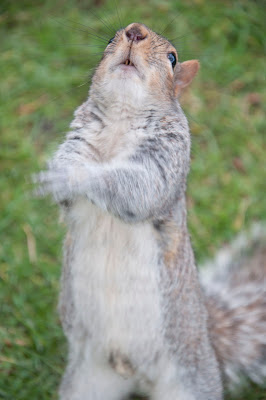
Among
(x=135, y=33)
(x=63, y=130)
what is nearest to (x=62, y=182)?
(x=135, y=33)

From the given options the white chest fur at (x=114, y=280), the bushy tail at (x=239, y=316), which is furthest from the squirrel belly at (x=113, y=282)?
the bushy tail at (x=239, y=316)

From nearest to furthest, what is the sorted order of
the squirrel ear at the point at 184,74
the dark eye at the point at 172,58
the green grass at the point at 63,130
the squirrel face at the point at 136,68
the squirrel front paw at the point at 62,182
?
the squirrel front paw at the point at 62,182
the squirrel face at the point at 136,68
the dark eye at the point at 172,58
the squirrel ear at the point at 184,74
the green grass at the point at 63,130

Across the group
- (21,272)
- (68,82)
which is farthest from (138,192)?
(68,82)

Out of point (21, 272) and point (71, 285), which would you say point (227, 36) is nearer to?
point (21, 272)

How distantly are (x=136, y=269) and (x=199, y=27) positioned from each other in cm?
264

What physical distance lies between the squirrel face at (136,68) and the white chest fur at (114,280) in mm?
437

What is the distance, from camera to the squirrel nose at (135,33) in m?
2.24

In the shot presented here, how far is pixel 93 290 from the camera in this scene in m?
2.36

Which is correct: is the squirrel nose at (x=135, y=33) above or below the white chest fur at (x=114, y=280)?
above

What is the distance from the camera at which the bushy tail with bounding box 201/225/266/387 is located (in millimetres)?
2719

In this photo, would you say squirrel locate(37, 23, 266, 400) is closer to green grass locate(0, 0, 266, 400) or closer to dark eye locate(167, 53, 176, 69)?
dark eye locate(167, 53, 176, 69)

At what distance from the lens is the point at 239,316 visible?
2.77 m

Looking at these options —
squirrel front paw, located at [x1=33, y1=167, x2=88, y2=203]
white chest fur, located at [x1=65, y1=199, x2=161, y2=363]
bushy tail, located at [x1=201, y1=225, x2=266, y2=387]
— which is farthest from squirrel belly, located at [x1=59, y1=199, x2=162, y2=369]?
bushy tail, located at [x1=201, y1=225, x2=266, y2=387]

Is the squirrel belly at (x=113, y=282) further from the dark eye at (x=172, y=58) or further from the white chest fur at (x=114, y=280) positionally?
the dark eye at (x=172, y=58)
